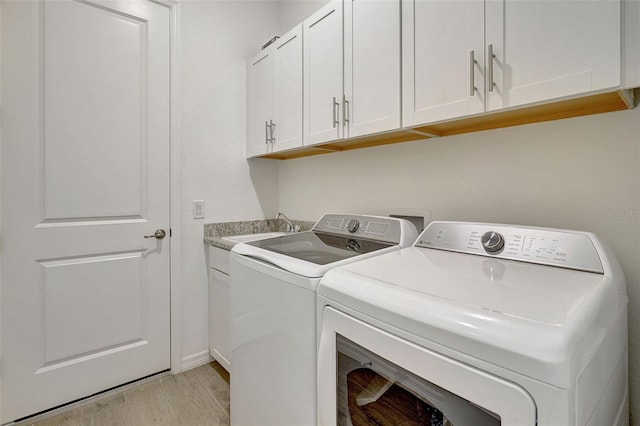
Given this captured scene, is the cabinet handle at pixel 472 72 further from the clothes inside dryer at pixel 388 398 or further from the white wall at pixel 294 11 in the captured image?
the white wall at pixel 294 11

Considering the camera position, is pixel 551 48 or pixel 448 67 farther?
pixel 448 67

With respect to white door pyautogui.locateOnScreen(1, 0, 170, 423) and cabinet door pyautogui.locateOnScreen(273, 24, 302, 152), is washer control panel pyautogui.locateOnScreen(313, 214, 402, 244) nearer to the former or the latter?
cabinet door pyautogui.locateOnScreen(273, 24, 302, 152)

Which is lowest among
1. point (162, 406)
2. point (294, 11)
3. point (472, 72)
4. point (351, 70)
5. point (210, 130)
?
point (162, 406)

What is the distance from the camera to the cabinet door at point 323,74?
5.09 ft

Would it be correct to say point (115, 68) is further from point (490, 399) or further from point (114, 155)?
point (490, 399)

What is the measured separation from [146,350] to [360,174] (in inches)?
70.0

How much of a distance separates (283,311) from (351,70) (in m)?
1.16

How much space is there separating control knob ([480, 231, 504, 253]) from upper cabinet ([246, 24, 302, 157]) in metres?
1.13

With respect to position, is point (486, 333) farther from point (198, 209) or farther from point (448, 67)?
point (198, 209)

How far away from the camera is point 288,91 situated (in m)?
1.88

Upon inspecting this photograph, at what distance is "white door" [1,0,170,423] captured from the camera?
5.12 feet

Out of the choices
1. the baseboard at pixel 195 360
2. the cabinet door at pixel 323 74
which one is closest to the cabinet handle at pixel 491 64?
the cabinet door at pixel 323 74

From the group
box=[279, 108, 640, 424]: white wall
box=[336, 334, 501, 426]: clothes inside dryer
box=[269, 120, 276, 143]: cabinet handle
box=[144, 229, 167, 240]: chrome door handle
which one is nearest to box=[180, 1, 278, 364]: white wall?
box=[144, 229, 167, 240]: chrome door handle

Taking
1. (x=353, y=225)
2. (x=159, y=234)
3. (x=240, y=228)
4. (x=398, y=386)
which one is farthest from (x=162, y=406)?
(x=398, y=386)
